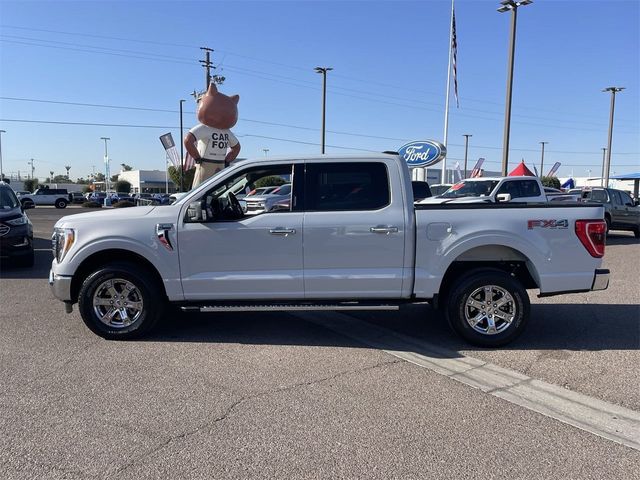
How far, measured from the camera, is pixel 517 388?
4262 millimetres

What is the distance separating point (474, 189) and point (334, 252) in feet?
36.2

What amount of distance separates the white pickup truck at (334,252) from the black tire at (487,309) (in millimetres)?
10

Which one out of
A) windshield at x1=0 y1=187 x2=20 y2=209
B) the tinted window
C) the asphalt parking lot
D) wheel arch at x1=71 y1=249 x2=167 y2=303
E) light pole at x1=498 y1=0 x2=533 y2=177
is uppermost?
light pole at x1=498 y1=0 x2=533 y2=177

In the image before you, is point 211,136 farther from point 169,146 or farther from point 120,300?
point 120,300

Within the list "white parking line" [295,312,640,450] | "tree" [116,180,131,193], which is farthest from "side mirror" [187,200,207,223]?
"tree" [116,180,131,193]

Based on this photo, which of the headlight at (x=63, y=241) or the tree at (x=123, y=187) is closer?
the headlight at (x=63, y=241)

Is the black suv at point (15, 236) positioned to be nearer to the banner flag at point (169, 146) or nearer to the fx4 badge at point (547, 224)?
the fx4 badge at point (547, 224)

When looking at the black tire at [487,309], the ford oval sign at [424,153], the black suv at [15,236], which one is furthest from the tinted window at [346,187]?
the ford oval sign at [424,153]

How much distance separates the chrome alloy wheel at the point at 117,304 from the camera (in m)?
5.43

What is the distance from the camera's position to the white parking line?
3.61 meters

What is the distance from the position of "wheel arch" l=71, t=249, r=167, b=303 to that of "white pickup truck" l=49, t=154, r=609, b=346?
31mm

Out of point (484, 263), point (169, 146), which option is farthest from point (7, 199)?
point (169, 146)

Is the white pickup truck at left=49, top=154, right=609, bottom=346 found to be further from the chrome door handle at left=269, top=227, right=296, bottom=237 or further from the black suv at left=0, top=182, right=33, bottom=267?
the black suv at left=0, top=182, right=33, bottom=267

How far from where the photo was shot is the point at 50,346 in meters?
5.31
